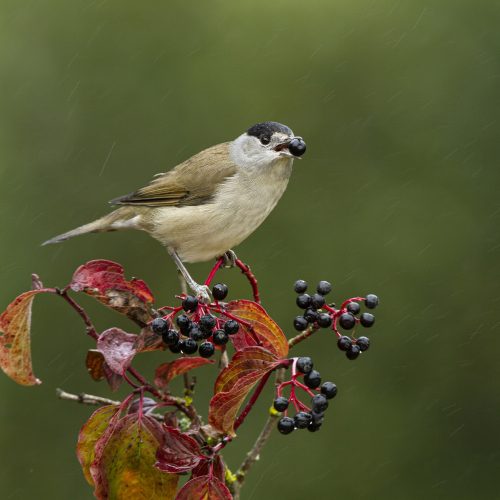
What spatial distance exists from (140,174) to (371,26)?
2337 mm

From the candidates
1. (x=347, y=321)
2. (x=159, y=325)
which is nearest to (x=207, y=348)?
(x=159, y=325)

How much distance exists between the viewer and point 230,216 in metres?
4.20

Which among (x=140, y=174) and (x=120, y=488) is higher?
(x=120, y=488)

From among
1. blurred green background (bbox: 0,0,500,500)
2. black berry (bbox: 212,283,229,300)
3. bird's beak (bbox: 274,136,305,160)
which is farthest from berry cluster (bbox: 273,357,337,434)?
blurred green background (bbox: 0,0,500,500)

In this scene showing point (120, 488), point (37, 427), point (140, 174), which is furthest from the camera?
point (140, 174)

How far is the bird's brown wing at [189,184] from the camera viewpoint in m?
4.43

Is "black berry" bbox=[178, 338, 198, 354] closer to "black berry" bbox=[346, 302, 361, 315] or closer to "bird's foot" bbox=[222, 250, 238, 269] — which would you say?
"black berry" bbox=[346, 302, 361, 315]

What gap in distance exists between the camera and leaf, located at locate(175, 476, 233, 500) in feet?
7.63

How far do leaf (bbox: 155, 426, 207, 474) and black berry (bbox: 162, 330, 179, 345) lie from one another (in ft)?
0.80

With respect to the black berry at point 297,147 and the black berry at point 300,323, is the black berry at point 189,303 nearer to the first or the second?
the black berry at point 300,323

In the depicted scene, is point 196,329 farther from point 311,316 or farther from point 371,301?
point 371,301

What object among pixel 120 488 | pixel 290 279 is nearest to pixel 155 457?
pixel 120 488

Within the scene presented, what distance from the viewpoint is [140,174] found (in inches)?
286

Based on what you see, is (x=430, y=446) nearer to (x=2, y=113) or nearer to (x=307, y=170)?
(x=307, y=170)
